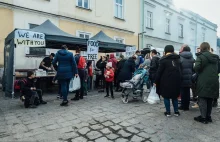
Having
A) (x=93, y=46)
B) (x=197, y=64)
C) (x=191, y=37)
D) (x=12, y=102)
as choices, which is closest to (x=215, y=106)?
(x=197, y=64)

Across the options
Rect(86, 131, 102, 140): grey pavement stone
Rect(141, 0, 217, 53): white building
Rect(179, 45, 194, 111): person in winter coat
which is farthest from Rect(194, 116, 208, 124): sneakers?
Rect(141, 0, 217, 53): white building

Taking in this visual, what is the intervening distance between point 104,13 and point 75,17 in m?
2.86

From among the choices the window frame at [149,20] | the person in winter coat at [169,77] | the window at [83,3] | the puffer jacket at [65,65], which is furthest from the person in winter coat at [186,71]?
the window frame at [149,20]

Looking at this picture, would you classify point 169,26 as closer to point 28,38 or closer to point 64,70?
point 28,38

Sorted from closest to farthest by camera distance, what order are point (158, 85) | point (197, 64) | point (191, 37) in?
point (197, 64) → point (158, 85) → point (191, 37)

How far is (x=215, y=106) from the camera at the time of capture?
257 inches

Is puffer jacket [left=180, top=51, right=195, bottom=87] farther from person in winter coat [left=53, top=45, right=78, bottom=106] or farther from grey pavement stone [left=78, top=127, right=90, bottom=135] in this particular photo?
person in winter coat [left=53, top=45, right=78, bottom=106]

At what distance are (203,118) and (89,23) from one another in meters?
11.2

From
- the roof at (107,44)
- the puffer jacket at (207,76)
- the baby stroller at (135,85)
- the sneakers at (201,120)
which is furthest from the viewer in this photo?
the roof at (107,44)

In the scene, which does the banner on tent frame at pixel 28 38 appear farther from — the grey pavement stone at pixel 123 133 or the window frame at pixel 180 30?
the window frame at pixel 180 30

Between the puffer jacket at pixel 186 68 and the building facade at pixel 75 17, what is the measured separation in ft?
27.9

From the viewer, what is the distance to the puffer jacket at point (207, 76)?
182 inches

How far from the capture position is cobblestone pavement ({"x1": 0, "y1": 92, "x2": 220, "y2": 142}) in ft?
12.7

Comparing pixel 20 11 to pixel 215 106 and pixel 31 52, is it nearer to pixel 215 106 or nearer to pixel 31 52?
pixel 31 52
